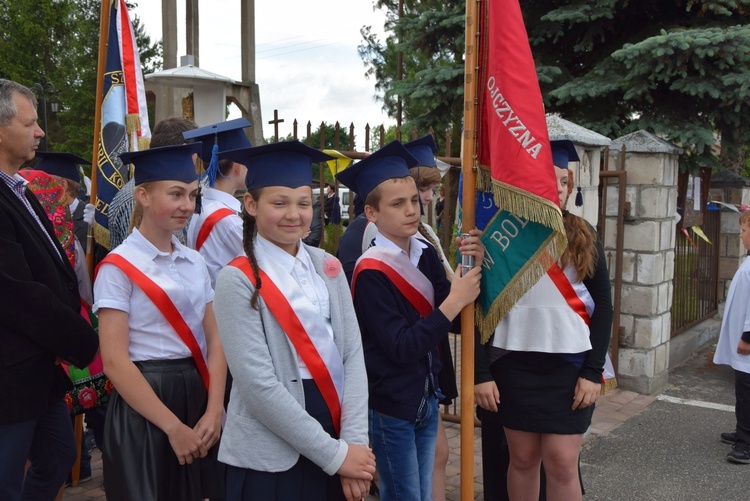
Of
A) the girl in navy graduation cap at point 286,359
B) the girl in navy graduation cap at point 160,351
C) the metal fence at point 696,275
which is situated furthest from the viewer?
the metal fence at point 696,275

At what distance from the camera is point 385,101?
22.4 meters

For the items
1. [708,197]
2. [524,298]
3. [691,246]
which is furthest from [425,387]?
[708,197]

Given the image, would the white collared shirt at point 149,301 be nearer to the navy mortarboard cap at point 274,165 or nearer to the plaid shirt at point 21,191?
the plaid shirt at point 21,191

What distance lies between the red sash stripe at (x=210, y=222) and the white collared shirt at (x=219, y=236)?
0.04ft

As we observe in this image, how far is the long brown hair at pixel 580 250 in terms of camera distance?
3197 mm

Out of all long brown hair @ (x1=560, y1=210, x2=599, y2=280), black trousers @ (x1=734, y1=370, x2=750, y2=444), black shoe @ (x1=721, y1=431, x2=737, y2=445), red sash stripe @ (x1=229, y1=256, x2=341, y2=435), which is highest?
long brown hair @ (x1=560, y1=210, x2=599, y2=280)

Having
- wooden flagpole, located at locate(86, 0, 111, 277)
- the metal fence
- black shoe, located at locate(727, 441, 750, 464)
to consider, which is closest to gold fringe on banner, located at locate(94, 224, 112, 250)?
wooden flagpole, located at locate(86, 0, 111, 277)

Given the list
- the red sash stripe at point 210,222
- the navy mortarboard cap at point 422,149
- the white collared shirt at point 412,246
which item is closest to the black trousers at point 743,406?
the navy mortarboard cap at point 422,149

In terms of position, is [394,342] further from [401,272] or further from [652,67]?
[652,67]

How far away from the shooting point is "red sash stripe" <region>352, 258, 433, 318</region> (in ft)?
9.45

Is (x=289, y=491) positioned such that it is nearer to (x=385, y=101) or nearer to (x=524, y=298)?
(x=524, y=298)

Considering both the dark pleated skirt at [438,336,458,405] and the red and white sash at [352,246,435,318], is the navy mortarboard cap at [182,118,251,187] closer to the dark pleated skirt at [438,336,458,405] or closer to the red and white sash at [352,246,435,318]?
the red and white sash at [352,246,435,318]

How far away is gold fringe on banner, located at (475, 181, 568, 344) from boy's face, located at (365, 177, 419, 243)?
13.7 inches

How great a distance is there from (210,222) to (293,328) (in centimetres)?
150
